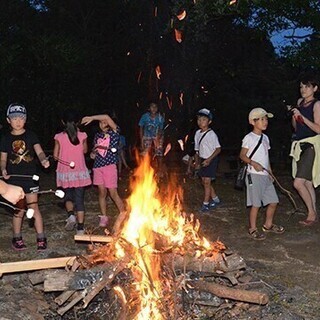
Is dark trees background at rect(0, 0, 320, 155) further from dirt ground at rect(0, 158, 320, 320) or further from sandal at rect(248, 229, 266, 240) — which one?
sandal at rect(248, 229, 266, 240)

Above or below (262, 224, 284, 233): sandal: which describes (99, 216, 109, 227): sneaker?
above

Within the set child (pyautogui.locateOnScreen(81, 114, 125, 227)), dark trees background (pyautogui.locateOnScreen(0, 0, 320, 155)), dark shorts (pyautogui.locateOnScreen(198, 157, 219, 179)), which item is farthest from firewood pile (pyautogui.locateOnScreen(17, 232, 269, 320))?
dark trees background (pyautogui.locateOnScreen(0, 0, 320, 155))

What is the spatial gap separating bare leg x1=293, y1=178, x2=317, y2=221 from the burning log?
11.0 ft

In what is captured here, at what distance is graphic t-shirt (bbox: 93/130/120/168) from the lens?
7328 millimetres

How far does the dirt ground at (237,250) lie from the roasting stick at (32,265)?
0.75 feet

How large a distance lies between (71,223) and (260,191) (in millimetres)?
2908

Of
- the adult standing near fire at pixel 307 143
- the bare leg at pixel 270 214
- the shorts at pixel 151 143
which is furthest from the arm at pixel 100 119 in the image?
the shorts at pixel 151 143

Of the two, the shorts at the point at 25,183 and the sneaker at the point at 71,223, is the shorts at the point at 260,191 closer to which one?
the sneaker at the point at 71,223

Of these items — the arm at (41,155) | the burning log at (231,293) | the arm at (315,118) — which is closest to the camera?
the burning log at (231,293)

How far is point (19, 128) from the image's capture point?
6.24 m

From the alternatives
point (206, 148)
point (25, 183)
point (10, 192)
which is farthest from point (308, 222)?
point (10, 192)

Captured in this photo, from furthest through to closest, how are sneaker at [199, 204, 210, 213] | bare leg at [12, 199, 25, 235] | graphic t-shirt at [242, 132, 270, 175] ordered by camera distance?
1. sneaker at [199, 204, 210, 213]
2. graphic t-shirt at [242, 132, 270, 175]
3. bare leg at [12, 199, 25, 235]

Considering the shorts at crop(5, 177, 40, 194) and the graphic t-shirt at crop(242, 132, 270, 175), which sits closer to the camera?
the shorts at crop(5, 177, 40, 194)

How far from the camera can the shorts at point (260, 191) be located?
695 centimetres
